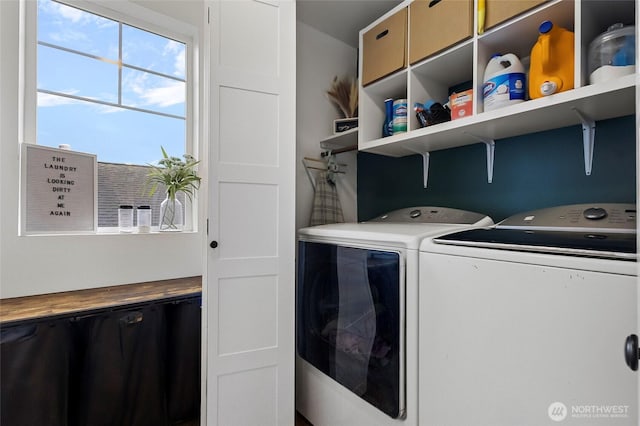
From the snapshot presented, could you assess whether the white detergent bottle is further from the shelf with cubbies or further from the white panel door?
the white panel door

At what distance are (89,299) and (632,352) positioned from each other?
6.52 feet

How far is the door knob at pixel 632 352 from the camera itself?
0.67m

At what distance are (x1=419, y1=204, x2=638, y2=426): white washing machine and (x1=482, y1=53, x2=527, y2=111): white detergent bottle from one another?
1.84 ft

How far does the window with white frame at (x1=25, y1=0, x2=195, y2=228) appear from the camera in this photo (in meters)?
1.64

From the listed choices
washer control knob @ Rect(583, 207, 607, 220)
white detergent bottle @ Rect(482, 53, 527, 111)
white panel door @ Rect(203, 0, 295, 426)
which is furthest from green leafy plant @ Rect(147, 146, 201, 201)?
washer control knob @ Rect(583, 207, 607, 220)

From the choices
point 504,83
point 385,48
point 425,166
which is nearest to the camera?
point 504,83

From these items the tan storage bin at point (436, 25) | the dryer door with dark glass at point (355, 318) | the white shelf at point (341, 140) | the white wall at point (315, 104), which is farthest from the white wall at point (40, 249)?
the tan storage bin at point (436, 25)

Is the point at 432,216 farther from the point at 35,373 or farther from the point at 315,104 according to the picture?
the point at 35,373

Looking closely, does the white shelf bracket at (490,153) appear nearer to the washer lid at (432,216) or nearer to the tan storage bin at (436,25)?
the washer lid at (432,216)

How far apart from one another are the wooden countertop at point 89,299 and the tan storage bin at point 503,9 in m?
1.92

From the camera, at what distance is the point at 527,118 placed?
130 centimetres

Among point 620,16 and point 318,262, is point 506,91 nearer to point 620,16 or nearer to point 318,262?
point 620,16

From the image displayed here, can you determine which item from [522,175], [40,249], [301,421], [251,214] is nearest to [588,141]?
[522,175]

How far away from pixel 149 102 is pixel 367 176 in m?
1.61
